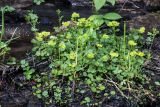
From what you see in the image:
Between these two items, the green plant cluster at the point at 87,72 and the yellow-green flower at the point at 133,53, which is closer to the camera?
the green plant cluster at the point at 87,72

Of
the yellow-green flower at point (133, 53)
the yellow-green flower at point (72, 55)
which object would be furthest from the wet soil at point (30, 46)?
the yellow-green flower at point (72, 55)

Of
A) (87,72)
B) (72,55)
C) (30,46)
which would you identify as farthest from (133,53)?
(30,46)

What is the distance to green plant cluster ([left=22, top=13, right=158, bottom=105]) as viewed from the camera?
10.6 feet

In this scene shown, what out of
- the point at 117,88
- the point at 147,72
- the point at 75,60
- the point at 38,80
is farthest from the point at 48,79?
the point at 147,72

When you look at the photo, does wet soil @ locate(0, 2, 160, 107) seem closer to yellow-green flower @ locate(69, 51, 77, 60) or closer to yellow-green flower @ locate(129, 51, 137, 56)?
yellow-green flower @ locate(129, 51, 137, 56)

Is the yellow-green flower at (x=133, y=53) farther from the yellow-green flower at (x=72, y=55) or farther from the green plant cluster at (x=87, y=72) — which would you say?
the yellow-green flower at (x=72, y=55)

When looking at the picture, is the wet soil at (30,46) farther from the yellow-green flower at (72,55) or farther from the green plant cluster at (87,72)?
the yellow-green flower at (72,55)

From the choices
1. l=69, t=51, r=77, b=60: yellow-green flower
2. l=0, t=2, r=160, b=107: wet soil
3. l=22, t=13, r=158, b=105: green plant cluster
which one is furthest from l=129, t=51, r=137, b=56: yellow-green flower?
l=69, t=51, r=77, b=60: yellow-green flower

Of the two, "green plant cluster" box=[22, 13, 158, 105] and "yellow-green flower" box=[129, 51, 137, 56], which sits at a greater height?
"yellow-green flower" box=[129, 51, 137, 56]

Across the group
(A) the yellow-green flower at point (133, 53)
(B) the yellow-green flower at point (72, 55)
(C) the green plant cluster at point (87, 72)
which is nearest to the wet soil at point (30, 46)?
(C) the green plant cluster at point (87, 72)

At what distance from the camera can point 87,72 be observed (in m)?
3.31

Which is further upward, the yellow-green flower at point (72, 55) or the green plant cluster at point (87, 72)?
the yellow-green flower at point (72, 55)

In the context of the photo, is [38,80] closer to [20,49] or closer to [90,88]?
[90,88]

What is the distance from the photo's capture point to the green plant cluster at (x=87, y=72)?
10.6 ft
